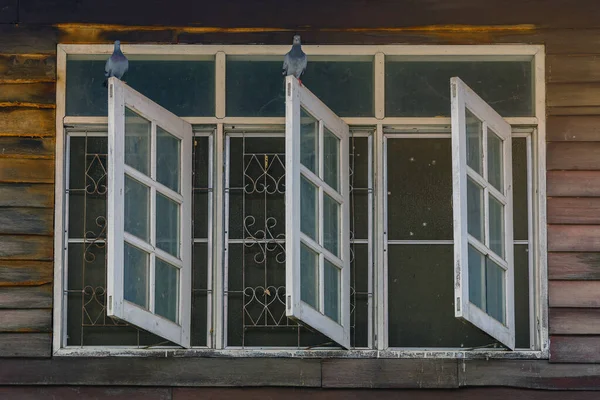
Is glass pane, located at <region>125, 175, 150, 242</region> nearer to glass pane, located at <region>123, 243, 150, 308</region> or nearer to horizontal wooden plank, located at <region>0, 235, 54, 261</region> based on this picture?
glass pane, located at <region>123, 243, 150, 308</region>

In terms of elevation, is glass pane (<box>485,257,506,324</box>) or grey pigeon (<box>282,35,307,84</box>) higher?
grey pigeon (<box>282,35,307,84</box>)

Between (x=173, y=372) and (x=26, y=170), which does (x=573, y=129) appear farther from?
(x=26, y=170)

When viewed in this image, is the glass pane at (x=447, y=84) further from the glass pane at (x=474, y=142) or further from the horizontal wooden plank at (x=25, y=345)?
the horizontal wooden plank at (x=25, y=345)

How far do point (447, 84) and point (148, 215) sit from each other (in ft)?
4.55

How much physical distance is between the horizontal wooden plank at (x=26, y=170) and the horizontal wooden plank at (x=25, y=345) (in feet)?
2.08

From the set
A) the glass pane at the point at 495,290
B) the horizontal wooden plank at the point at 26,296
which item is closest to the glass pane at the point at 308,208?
the glass pane at the point at 495,290

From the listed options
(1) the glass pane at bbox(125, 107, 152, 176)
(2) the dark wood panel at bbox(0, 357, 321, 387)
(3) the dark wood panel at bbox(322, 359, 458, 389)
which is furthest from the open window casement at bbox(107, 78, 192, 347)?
(3) the dark wood panel at bbox(322, 359, 458, 389)

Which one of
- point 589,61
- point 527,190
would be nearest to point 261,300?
point 527,190

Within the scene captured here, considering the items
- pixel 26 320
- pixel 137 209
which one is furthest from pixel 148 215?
pixel 26 320

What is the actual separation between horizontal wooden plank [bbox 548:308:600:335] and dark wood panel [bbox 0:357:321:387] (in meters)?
0.99

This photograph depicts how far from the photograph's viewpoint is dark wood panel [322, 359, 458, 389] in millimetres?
5098

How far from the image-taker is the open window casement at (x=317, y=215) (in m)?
4.68

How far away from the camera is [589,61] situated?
527 centimetres

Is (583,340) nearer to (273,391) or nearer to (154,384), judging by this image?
A: (273,391)
